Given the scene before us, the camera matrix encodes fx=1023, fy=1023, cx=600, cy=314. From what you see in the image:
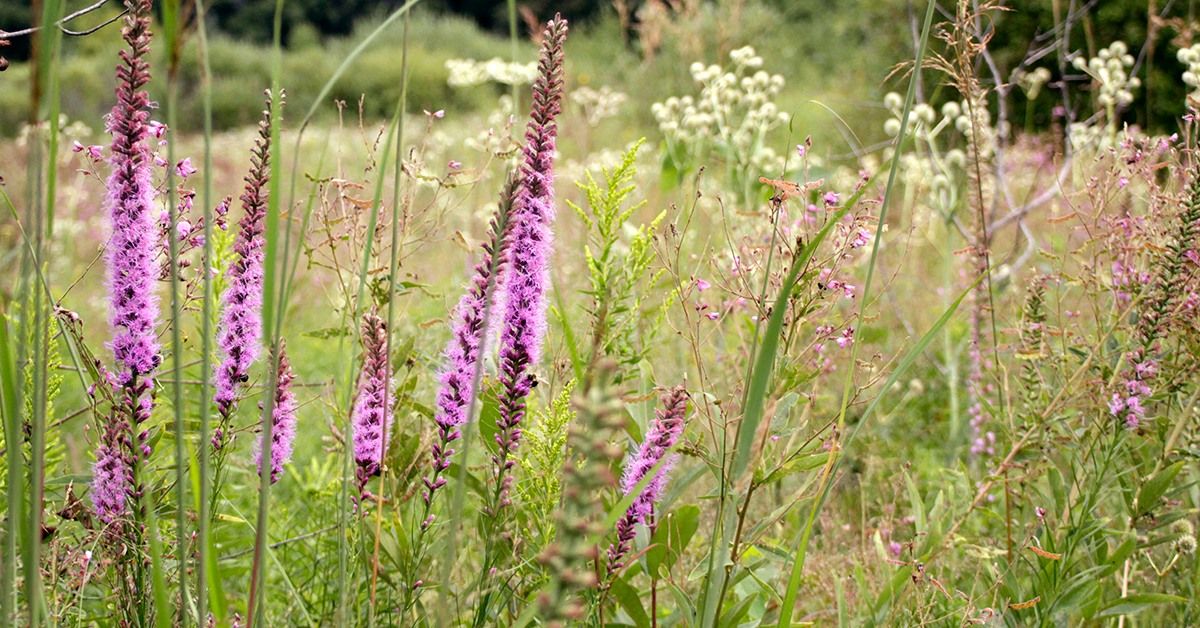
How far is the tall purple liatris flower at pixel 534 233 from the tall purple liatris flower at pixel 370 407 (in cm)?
16

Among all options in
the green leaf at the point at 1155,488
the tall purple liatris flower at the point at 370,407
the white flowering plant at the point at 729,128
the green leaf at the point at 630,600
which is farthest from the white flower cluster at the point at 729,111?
the tall purple liatris flower at the point at 370,407

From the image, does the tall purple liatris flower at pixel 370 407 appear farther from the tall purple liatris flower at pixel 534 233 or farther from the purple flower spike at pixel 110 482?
the purple flower spike at pixel 110 482

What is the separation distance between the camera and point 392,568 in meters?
1.78

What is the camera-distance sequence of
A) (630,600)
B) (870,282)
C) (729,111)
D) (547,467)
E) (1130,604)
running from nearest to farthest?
1. (870,282)
2. (547,467)
3. (630,600)
4. (1130,604)
5. (729,111)

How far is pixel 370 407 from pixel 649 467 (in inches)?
14.9

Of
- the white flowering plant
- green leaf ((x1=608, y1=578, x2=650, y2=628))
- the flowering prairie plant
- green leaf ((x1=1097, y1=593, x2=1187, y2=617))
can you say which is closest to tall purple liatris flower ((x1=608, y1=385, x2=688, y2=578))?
the flowering prairie plant

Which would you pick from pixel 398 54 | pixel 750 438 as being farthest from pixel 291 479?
pixel 398 54

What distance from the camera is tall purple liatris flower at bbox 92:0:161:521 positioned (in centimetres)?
117

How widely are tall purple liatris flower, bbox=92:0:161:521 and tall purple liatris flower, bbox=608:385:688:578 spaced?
614 millimetres

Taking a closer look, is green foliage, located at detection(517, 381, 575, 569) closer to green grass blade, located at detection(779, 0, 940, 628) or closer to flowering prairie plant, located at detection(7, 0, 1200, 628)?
flowering prairie plant, located at detection(7, 0, 1200, 628)

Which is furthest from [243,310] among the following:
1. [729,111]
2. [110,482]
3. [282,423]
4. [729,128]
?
[729,111]

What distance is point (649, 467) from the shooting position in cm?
133

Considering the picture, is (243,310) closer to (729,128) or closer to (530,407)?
(530,407)

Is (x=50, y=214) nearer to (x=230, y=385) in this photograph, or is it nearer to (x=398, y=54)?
(x=230, y=385)
